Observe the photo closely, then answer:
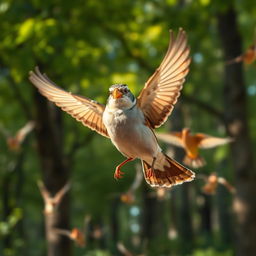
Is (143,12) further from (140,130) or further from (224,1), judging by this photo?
(140,130)

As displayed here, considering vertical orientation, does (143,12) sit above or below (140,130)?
above

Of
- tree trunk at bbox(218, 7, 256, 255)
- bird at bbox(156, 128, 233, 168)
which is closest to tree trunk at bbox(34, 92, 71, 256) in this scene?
tree trunk at bbox(218, 7, 256, 255)

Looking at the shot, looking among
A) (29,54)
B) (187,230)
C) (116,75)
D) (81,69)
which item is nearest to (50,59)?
(29,54)

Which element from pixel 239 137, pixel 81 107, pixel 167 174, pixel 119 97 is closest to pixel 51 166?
pixel 239 137

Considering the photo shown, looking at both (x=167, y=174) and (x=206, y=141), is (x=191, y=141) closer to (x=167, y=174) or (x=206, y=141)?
(x=206, y=141)

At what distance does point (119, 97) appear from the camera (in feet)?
7.59

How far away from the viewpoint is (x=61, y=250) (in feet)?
34.9

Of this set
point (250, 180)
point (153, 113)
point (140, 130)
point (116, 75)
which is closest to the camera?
point (140, 130)

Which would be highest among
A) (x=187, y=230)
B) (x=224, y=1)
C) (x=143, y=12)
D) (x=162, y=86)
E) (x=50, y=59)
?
(x=143, y=12)

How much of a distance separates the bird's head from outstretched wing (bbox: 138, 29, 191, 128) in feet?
0.58

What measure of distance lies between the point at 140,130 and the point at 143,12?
10210mm

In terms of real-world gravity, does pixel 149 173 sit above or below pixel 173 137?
below

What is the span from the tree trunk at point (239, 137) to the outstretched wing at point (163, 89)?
770 centimetres

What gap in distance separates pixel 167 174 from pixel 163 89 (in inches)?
19.6
